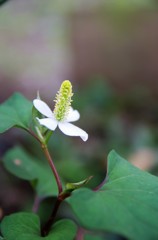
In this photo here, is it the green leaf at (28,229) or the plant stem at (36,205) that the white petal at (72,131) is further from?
the plant stem at (36,205)

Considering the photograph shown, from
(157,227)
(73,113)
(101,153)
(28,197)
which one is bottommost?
(28,197)

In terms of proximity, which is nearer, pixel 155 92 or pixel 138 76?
pixel 155 92

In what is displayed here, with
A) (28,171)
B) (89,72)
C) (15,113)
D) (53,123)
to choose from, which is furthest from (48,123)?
(89,72)

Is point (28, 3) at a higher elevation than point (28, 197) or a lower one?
higher

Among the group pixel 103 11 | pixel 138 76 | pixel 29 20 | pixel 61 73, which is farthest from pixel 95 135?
pixel 29 20

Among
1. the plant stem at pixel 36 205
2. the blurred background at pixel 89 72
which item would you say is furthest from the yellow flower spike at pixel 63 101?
the blurred background at pixel 89 72

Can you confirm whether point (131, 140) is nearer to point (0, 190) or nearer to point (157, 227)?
point (0, 190)

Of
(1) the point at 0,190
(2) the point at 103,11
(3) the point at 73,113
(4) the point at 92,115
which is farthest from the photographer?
(2) the point at 103,11

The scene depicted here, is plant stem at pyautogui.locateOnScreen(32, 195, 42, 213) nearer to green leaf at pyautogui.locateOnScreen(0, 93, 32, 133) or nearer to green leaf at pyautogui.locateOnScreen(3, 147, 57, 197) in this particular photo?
green leaf at pyautogui.locateOnScreen(3, 147, 57, 197)
